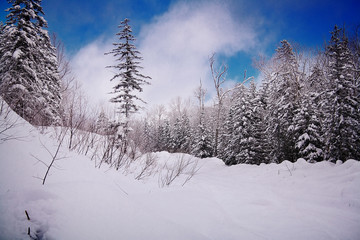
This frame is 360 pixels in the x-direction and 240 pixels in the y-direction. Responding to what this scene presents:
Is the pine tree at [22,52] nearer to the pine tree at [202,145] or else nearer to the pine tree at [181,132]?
the pine tree at [202,145]

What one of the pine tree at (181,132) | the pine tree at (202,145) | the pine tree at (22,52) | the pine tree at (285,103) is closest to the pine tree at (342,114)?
the pine tree at (285,103)

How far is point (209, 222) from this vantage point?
1.91 metres

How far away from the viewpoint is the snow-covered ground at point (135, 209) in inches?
45.1

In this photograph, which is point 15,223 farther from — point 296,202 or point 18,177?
point 296,202

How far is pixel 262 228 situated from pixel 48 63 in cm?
1809

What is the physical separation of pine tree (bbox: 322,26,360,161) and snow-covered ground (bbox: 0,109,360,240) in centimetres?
811

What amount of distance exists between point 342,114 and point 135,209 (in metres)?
12.7

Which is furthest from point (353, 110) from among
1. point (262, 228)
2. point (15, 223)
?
point (15, 223)

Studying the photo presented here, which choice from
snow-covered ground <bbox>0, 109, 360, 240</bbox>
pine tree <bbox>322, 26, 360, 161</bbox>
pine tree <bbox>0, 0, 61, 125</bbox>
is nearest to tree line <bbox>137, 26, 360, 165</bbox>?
pine tree <bbox>322, 26, 360, 161</bbox>

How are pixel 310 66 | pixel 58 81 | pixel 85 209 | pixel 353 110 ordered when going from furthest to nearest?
pixel 310 66, pixel 58 81, pixel 353 110, pixel 85 209

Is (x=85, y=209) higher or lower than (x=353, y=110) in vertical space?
lower

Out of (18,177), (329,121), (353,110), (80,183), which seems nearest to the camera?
(18,177)

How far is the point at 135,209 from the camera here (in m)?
1.59

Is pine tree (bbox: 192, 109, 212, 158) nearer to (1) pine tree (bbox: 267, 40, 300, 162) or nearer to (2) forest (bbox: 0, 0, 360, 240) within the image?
(1) pine tree (bbox: 267, 40, 300, 162)
